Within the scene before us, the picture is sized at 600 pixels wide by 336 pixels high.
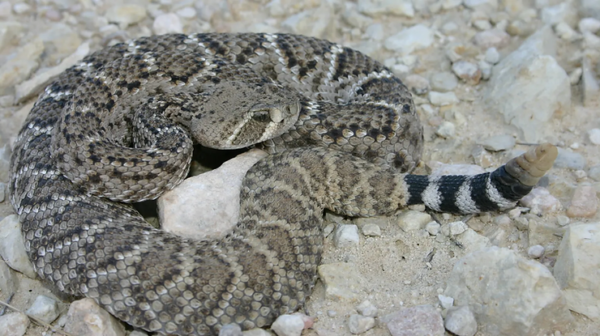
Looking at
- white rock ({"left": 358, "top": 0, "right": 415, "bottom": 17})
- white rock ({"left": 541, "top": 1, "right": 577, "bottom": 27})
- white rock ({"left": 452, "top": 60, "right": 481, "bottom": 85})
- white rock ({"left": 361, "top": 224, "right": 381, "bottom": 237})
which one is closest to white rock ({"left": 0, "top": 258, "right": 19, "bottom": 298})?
white rock ({"left": 361, "top": 224, "right": 381, "bottom": 237})

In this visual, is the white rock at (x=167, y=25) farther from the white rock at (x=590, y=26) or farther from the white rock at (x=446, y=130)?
the white rock at (x=590, y=26)

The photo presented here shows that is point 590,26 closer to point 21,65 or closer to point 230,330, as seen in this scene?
point 230,330

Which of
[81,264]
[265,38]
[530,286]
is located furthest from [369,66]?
[81,264]

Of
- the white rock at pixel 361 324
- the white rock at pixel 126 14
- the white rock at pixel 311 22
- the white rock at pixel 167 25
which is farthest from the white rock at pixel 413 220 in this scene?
the white rock at pixel 126 14

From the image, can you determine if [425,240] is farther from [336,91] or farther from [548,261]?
[336,91]

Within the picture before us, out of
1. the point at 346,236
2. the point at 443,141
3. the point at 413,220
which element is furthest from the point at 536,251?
the point at 443,141

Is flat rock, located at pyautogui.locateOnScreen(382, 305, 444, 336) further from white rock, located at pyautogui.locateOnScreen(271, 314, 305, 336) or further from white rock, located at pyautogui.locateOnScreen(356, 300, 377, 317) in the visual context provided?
white rock, located at pyautogui.locateOnScreen(271, 314, 305, 336)
